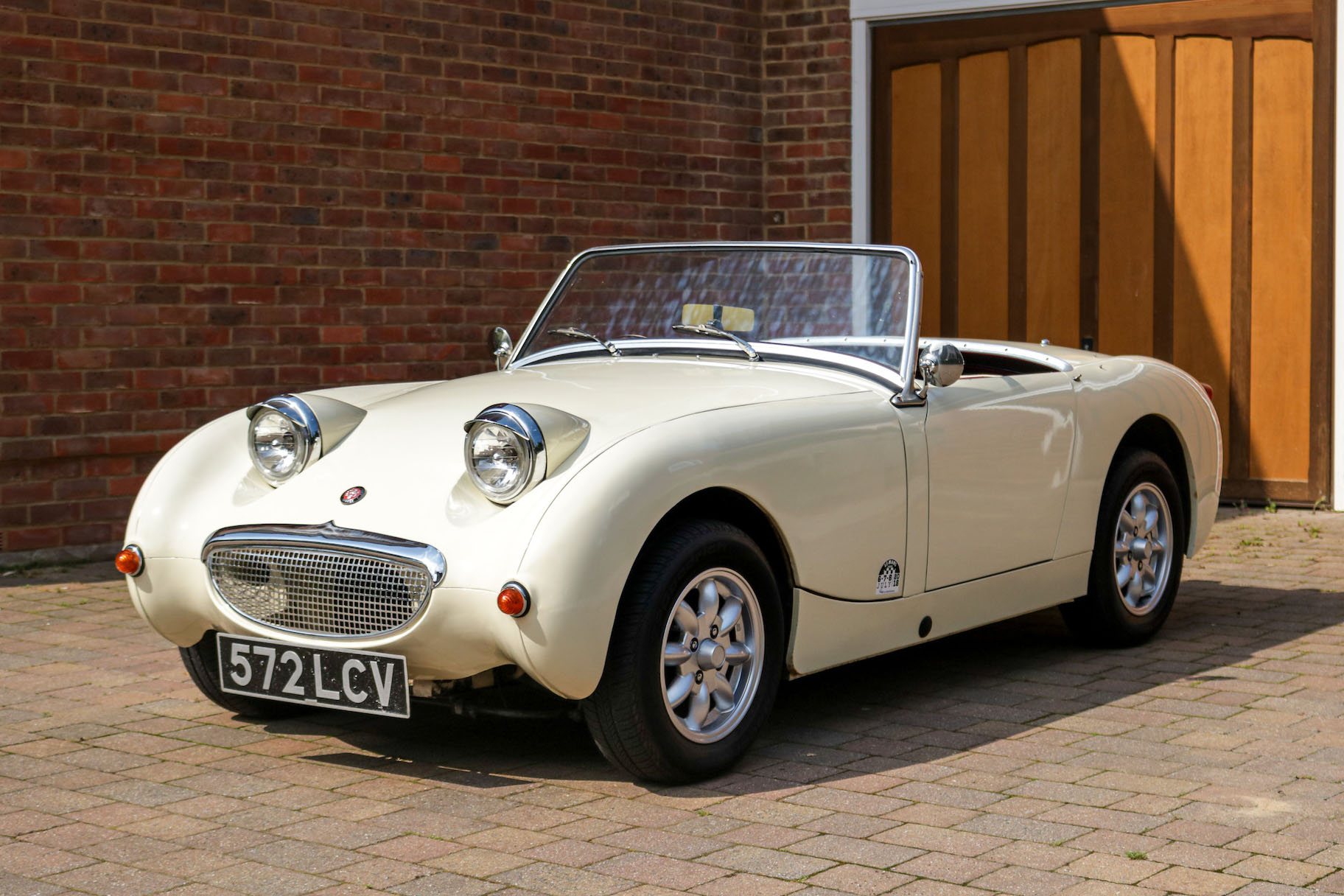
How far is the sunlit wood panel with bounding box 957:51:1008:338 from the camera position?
1050 cm

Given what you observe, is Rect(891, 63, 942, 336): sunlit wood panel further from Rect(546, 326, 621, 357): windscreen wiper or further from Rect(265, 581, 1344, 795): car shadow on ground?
Rect(546, 326, 621, 357): windscreen wiper

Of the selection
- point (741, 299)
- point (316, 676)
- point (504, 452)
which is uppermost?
point (741, 299)

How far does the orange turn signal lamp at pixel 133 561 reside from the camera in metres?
Answer: 4.36

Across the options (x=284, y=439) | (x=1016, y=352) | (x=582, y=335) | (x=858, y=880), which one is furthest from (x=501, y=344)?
(x=858, y=880)

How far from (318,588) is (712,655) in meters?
0.98

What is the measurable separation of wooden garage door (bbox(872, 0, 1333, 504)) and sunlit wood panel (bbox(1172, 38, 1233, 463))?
0.01 meters

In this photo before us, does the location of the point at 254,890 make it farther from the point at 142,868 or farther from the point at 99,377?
the point at 99,377

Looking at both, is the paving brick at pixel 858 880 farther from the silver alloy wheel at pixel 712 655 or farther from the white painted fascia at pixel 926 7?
the white painted fascia at pixel 926 7

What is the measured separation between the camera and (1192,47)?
9.85 metres

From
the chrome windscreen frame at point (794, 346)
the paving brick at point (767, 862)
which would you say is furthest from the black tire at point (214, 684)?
the paving brick at point (767, 862)

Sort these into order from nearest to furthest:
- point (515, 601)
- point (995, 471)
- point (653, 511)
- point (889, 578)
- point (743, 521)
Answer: point (515, 601) → point (653, 511) → point (743, 521) → point (889, 578) → point (995, 471)

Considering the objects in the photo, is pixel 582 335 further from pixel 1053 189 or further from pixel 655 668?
pixel 1053 189

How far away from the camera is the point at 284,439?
4.41 metres

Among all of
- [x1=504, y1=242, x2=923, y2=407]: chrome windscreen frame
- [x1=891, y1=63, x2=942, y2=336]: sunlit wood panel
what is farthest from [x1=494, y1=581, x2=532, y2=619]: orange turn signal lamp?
[x1=891, y1=63, x2=942, y2=336]: sunlit wood panel
